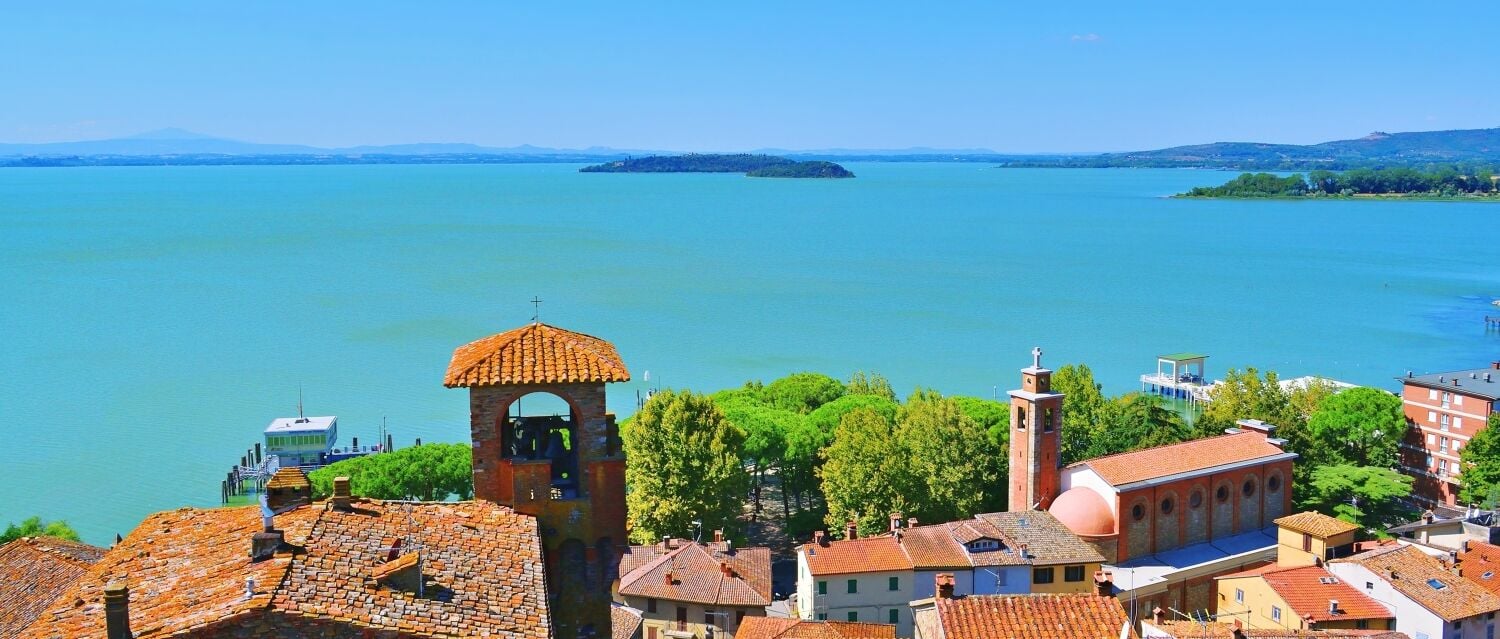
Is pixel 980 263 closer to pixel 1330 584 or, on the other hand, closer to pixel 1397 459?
pixel 1397 459

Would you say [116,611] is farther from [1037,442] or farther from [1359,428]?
[1359,428]

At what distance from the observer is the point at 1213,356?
85.0 m

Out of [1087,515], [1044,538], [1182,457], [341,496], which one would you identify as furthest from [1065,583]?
[341,496]

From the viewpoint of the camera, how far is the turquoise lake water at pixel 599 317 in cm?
6216

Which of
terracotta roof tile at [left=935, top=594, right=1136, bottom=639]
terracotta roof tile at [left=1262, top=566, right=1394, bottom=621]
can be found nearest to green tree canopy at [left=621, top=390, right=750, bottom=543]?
terracotta roof tile at [left=935, top=594, right=1136, bottom=639]

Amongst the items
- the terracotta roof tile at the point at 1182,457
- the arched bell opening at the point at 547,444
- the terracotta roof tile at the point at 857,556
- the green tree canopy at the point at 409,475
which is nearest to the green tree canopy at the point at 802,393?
the green tree canopy at the point at 409,475

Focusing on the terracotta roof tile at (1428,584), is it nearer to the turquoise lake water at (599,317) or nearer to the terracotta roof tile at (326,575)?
the terracotta roof tile at (326,575)

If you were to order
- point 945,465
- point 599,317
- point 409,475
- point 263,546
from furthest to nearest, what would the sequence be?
point 599,317 < point 409,475 < point 945,465 < point 263,546

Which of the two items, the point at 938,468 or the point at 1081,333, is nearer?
the point at 938,468

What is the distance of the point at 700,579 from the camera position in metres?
30.2

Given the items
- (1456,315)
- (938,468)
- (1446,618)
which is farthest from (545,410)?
(1456,315)

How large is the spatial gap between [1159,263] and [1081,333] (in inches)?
2204

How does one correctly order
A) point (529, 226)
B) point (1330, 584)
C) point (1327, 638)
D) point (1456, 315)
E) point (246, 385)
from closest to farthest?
point (1327, 638) < point (1330, 584) < point (246, 385) < point (1456, 315) < point (529, 226)

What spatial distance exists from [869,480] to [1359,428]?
77.2 feet
